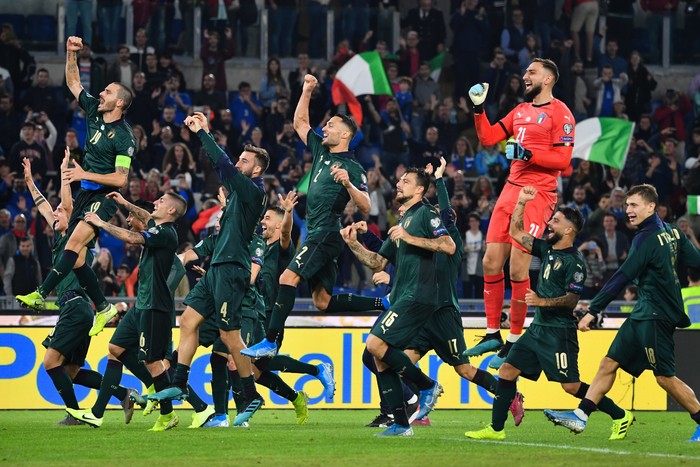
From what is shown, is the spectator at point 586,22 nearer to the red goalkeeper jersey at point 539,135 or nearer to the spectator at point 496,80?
the spectator at point 496,80

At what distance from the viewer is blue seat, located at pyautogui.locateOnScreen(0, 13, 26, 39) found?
26.0 m

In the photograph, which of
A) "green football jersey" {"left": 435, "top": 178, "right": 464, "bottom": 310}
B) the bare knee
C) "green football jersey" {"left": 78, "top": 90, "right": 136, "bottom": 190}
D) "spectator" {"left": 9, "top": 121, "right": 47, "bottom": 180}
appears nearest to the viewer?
the bare knee

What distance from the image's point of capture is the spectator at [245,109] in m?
23.4

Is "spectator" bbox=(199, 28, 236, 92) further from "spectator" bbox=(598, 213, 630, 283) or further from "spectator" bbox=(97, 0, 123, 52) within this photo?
"spectator" bbox=(598, 213, 630, 283)

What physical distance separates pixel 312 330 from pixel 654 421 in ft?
14.9

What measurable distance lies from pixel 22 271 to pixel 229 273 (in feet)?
23.5

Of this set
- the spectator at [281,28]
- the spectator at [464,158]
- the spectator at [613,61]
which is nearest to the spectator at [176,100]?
the spectator at [281,28]

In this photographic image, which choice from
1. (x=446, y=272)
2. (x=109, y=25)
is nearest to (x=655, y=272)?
(x=446, y=272)

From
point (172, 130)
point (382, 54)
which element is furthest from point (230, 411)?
point (382, 54)

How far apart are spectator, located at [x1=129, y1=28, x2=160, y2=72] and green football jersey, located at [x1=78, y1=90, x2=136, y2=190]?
10.1 metres

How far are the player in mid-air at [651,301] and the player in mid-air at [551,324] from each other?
262 millimetres

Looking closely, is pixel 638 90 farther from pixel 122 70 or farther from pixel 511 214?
pixel 511 214

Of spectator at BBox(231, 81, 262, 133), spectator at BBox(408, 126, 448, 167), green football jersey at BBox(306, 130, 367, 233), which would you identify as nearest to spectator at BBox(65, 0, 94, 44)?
spectator at BBox(231, 81, 262, 133)

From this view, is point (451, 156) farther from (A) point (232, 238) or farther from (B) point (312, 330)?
(A) point (232, 238)
